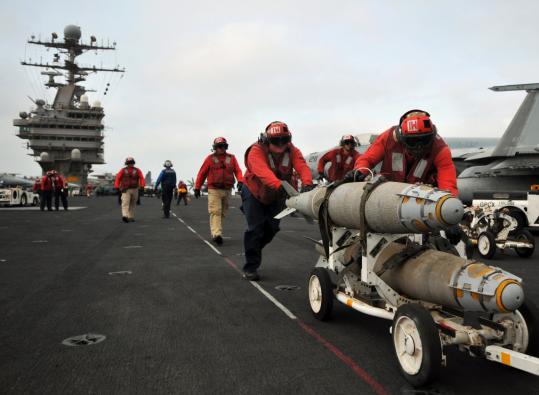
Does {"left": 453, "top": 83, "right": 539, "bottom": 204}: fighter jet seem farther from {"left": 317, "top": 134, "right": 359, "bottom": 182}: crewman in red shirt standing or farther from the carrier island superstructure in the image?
the carrier island superstructure

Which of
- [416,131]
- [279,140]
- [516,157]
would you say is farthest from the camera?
[516,157]

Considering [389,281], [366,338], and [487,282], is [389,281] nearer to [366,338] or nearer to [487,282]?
[366,338]

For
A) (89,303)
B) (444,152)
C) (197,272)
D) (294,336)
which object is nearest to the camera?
(294,336)

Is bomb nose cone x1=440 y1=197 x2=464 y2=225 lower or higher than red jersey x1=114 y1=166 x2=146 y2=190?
lower

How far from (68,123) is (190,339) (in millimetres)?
87343

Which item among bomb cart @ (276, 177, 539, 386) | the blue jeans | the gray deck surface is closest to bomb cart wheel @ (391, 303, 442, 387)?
bomb cart @ (276, 177, 539, 386)

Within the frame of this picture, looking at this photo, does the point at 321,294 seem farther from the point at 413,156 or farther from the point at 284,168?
the point at 284,168

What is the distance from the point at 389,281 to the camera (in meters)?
4.10

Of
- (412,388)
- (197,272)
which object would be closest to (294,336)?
(412,388)

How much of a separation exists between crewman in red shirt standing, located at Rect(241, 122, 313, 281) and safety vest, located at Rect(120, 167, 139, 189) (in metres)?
11.1

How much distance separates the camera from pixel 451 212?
3.28m

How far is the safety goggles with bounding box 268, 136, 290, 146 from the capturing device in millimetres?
6410

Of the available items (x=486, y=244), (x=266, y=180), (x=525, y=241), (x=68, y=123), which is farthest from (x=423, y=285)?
(x=68, y=123)

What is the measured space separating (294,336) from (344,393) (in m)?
1.29
